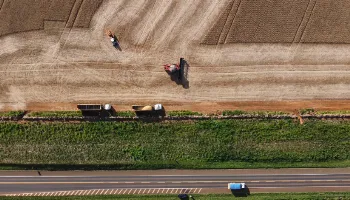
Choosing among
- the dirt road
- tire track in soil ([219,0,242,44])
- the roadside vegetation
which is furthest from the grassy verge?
tire track in soil ([219,0,242,44])

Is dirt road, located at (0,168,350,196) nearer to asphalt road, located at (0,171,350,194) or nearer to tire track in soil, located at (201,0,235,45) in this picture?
asphalt road, located at (0,171,350,194)

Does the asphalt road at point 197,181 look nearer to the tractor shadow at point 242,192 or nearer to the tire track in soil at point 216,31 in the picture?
the tractor shadow at point 242,192

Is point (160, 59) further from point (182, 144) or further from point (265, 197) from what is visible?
point (265, 197)

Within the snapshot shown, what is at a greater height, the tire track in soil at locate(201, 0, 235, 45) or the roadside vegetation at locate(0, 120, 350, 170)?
the tire track in soil at locate(201, 0, 235, 45)

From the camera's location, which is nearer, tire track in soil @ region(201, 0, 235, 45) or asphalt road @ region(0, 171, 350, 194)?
asphalt road @ region(0, 171, 350, 194)

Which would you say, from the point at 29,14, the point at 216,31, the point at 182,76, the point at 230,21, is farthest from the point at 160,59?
the point at 29,14

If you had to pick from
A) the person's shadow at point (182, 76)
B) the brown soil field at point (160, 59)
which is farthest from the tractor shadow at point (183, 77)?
the brown soil field at point (160, 59)
